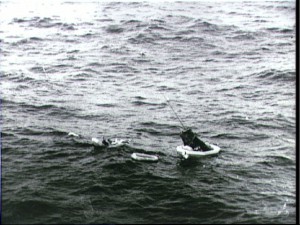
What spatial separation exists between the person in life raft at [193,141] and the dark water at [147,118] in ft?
2.78

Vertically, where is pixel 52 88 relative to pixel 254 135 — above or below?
above

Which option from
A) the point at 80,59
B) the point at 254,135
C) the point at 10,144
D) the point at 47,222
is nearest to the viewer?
the point at 47,222

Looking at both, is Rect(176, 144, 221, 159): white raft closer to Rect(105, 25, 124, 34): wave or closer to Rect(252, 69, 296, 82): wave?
Rect(252, 69, 296, 82): wave

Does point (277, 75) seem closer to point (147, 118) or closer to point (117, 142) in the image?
point (147, 118)

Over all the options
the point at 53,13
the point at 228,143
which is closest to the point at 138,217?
the point at 228,143

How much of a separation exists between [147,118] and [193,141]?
206 inches

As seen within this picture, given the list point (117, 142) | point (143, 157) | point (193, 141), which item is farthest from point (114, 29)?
point (143, 157)

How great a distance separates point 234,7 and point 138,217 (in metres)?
47.0

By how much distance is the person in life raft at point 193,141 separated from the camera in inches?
739

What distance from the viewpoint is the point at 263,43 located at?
119 ft

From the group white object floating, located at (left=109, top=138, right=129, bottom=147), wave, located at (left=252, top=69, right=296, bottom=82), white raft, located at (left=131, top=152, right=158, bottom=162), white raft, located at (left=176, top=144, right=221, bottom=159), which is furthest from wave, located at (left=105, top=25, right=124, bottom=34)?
white raft, located at (left=131, top=152, right=158, bottom=162)

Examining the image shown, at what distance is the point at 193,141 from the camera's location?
1875 cm

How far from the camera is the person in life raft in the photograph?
18.8m

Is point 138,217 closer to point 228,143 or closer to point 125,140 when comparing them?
point 125,140
